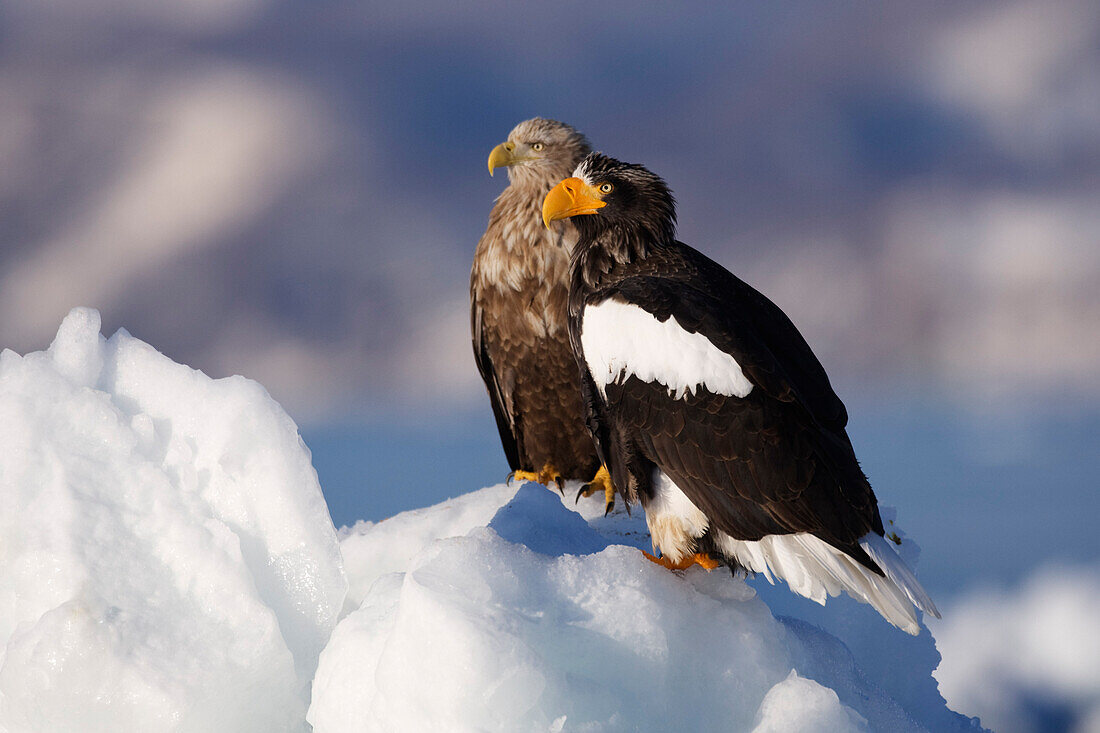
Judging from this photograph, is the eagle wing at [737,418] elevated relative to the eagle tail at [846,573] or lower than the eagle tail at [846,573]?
elevated

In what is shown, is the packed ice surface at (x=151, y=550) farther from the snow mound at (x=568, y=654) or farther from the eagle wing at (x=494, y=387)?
the eagle wing at (x=494, y=387)

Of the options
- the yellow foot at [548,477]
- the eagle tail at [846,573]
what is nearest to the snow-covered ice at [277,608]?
the eagle tail at [846,573]

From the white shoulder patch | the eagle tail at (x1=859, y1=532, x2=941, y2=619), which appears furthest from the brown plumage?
the eagle tail at (x1=859, y1=532, x2=941, y2=619)

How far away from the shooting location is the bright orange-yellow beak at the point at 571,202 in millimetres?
4539

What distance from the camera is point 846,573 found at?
3.40 m

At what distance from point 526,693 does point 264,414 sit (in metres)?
1.83

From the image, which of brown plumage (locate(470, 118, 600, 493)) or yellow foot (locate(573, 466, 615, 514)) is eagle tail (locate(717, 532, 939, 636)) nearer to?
yellow foot (locate(573, 466, 615, 514))

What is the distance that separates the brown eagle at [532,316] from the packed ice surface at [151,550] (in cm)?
249

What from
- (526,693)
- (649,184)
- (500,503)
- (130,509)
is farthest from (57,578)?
(649,184)

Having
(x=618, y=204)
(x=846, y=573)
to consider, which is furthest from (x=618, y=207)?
(x=846, y=573)

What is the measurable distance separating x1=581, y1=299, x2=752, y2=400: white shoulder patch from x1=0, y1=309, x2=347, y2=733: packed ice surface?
1.39 metres

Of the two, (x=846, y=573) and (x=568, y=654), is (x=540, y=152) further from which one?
(x=568, y=654)

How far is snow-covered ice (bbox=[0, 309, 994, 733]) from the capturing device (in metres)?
2.87

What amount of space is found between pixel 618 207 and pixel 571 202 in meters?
0.26
